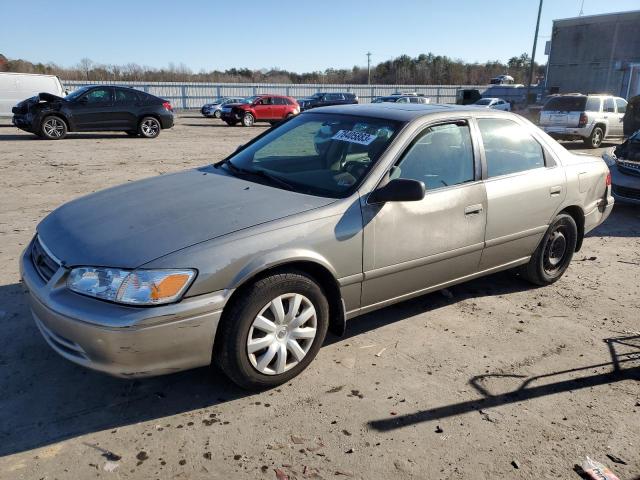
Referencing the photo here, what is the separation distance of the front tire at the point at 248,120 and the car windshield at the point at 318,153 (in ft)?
68.9

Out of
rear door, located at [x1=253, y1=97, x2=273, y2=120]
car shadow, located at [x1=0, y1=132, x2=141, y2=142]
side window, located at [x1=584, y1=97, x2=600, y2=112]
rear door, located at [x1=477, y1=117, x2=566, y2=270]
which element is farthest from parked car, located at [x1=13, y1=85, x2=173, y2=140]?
rear door, located at [x1=477, y1=117, x2=566, y2=270]

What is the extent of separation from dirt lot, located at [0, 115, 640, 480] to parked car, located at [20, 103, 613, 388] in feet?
1.06

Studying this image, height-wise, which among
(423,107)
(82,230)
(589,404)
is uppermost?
(423,107)

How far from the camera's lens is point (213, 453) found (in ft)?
8.27

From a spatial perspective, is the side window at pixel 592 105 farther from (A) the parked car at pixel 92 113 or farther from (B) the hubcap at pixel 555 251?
(A) the parked car at pixel 92 113

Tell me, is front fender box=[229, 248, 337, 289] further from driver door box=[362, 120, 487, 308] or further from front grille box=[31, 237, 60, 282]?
front grille box=[31, 237, 60, 282]

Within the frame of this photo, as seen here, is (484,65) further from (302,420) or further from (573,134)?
(302,420)

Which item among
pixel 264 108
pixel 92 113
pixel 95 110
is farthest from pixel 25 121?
pixel 264 108

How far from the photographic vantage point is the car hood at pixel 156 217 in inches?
107

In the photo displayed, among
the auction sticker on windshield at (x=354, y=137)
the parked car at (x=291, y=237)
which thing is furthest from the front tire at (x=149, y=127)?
the auction sticker on windshield at (x=354, y=137)

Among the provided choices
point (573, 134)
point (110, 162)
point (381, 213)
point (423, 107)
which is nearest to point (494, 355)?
point (381, 213)

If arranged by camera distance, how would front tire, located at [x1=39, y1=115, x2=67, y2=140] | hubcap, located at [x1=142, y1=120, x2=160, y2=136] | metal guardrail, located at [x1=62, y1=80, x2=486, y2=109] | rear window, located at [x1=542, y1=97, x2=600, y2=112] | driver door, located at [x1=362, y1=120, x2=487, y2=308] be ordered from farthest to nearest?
metal guardrail, located at [x1=62, y1=80, x2=486, y2=109]
hubcap, located at [x1=142, y1=120, x2=160, y2=136]
rear window, located at [x1=542, y1=97, x2=600, y2=112]
front tire, located at [x1=39, y1=115, x2=67, y2=140]
driver door, located at [x1=362, y1=120, x2=487, y2=308]

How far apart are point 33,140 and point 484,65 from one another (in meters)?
85.0

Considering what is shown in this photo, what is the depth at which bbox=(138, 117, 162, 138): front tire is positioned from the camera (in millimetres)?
15940
